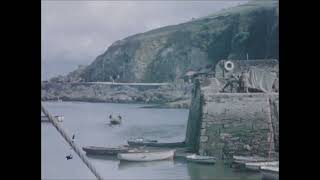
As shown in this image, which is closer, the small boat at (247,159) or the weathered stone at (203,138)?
the small boat at (247,159)

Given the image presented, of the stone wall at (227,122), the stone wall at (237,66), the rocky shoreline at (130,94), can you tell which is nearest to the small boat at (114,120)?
the rocky shoreline at (130,94)

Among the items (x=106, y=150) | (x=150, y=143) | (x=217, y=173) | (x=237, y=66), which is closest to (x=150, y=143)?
(x=150, y=143)

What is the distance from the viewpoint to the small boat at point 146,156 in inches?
108

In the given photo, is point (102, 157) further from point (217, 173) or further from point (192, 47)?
point (192, 47)

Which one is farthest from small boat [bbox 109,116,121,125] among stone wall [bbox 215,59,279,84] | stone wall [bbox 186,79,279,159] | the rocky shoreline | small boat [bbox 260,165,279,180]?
small boat [bbox 260,165,279,180]

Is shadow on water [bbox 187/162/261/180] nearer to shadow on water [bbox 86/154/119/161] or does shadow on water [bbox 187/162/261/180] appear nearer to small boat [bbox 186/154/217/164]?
small boat [bbox 186/154/217/164]

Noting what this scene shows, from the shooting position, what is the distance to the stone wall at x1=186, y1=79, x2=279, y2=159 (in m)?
2.77

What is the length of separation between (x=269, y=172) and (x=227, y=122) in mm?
386

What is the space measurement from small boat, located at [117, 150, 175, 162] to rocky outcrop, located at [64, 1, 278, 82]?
422 mm

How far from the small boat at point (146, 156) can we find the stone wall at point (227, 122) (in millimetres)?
157

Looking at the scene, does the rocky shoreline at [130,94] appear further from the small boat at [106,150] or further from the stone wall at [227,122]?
the small boat at [106,150]
